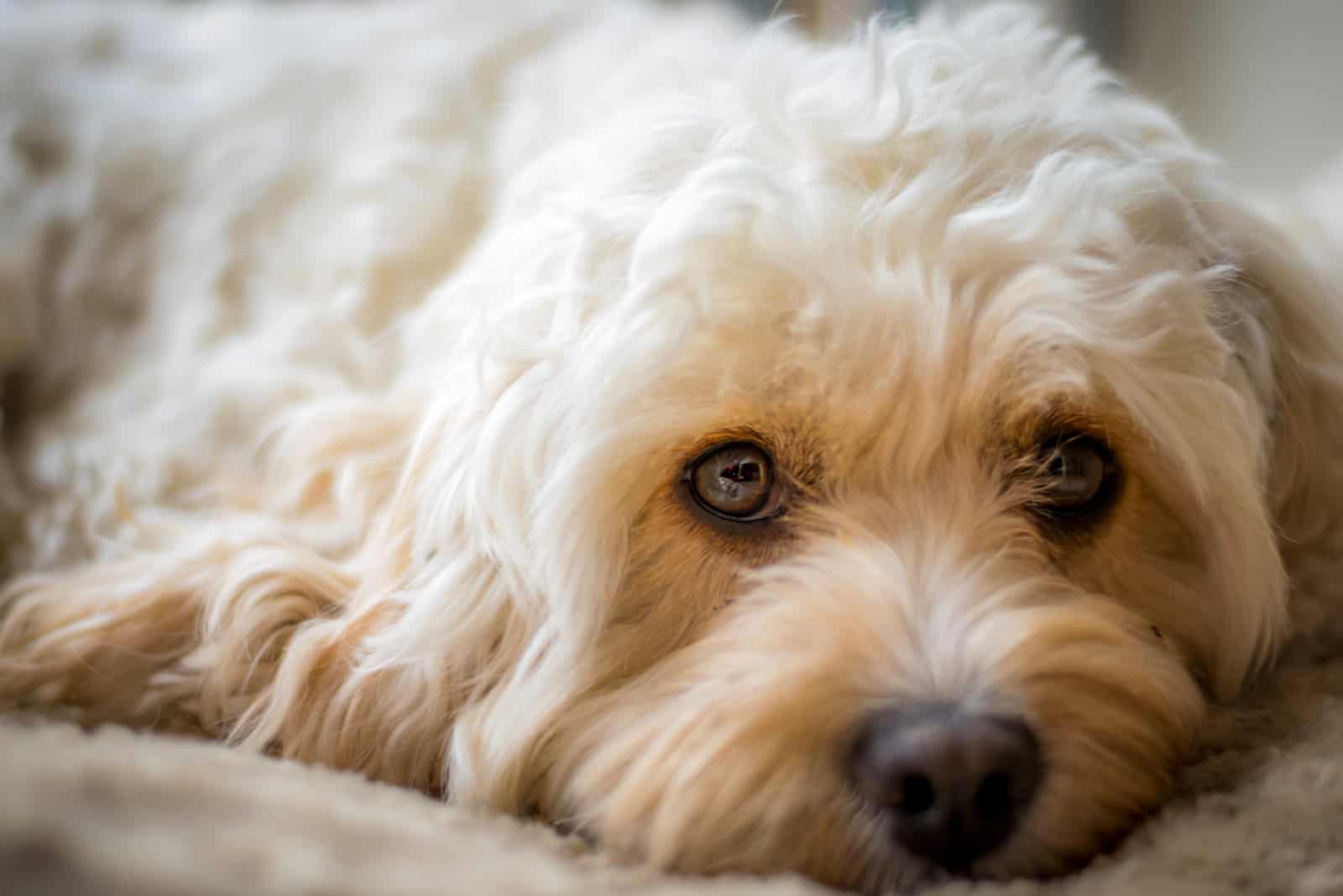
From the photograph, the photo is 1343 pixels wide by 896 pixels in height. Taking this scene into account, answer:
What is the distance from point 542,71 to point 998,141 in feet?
3.58

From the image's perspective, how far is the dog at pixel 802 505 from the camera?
107cm

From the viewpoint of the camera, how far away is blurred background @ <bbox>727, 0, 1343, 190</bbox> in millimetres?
2730

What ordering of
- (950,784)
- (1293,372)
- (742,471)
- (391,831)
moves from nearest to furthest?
(391,831) < (950,784) < (742,471) < (1293,372)

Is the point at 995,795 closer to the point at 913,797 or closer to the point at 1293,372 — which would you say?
the point at 913,797

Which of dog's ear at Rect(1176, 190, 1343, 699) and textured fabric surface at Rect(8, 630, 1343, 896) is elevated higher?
dog's ear at Rect(1176, 190, 1343, 699)

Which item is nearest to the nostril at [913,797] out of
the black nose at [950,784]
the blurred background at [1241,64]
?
the black nose at [950,784]

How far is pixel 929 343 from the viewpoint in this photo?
1.18 m

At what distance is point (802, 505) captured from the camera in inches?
50.1

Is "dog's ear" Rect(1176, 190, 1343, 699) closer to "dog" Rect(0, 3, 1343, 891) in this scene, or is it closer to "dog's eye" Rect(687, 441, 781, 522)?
"dog" Rect(0, 3, 1343, 891)

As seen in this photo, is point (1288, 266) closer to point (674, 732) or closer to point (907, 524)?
point (907, 524)

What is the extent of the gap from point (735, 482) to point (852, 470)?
4.9 inches

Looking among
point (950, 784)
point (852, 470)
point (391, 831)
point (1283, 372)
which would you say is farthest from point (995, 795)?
point (1283, 372)

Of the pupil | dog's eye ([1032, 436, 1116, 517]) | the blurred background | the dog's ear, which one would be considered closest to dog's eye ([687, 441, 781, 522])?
the pupil

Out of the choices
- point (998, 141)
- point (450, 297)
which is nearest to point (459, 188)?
point (450, 297)
